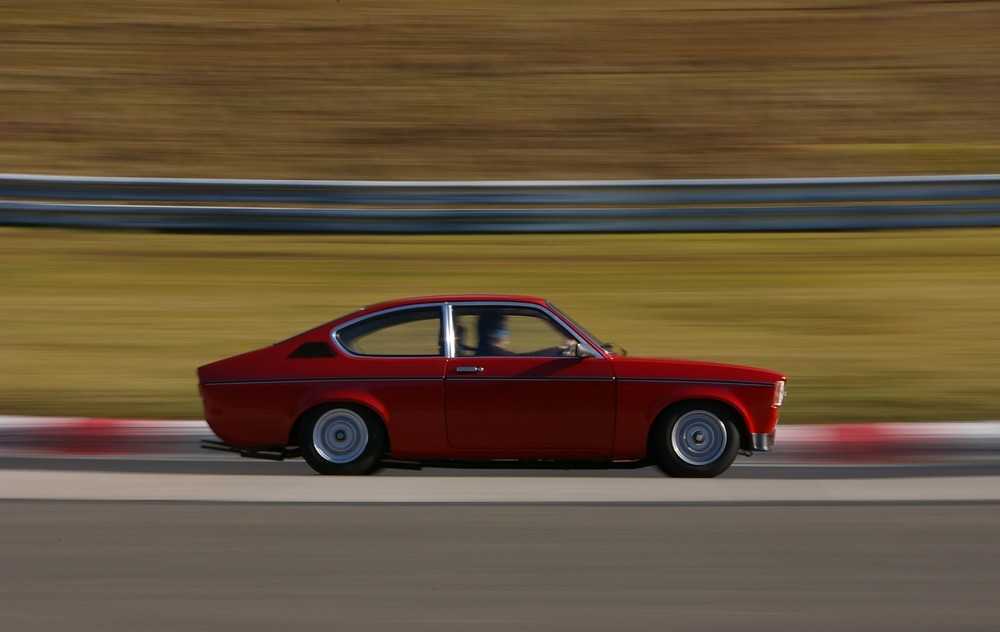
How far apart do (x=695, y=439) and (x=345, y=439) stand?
6.03 ft

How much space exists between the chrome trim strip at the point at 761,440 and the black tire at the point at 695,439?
0.09 m

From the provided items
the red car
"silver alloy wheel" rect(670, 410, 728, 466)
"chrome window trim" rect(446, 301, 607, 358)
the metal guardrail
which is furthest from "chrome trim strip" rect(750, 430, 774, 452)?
the metal guardrail

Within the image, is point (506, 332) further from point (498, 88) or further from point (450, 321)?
point (498, 88)

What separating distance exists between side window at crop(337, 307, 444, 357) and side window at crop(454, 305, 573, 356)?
0.46 ft

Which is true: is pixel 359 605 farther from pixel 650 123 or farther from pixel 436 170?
pixel 650 123

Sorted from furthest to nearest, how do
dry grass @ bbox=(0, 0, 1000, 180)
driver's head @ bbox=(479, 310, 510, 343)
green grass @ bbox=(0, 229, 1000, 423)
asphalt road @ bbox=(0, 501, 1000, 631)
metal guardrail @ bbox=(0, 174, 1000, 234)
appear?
dry grass @ bbox=(0, 0, 1000, 180), metal guardrail @ bbox=(0, 174, 1000, 234), green grass @ bbox=(0, 229, 1000, 423), driver's head @ bbox=(479, 310, 510, 343), asphalt road @ bbox=(0, 501, 1000, 631)

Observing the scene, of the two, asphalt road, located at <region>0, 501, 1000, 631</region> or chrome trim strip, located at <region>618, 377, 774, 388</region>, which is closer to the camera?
asphalt road, located at <region>0, 501, 1000, 631</region>

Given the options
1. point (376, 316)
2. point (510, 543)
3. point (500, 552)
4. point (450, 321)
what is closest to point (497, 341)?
point (450, 321)

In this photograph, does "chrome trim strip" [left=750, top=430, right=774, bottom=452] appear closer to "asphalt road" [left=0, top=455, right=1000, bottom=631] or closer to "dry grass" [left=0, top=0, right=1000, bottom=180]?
"asphalt road" [left=0, top=455, right=1000, bottom=631]

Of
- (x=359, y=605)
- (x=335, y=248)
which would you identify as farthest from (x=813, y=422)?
(x=335, y=248)

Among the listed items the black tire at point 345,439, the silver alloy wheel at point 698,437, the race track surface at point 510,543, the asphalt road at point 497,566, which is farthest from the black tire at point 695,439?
the black tire at point 345,439

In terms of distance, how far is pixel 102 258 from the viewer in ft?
40.0

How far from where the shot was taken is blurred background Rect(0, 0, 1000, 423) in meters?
9.55

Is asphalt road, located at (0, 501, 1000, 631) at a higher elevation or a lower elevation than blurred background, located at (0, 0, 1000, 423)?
lower
